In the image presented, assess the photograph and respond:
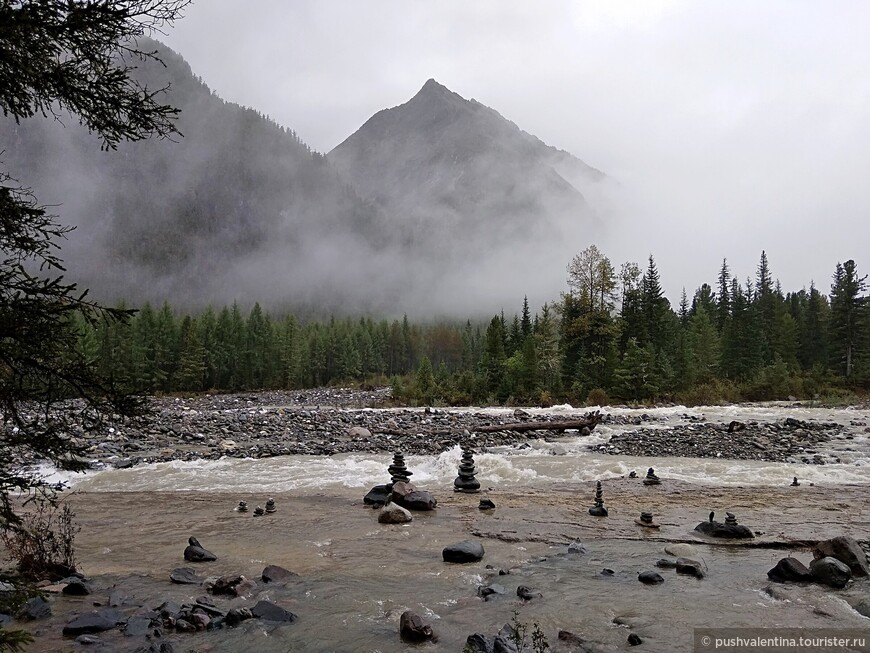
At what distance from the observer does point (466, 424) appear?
29906mm

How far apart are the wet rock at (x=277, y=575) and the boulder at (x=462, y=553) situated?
96.9 inches

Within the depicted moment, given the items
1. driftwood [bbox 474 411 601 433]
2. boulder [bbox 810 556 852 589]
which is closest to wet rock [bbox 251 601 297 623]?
boulder [bbox 810 556 852 589]

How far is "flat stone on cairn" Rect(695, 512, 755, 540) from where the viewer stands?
9.13 metres

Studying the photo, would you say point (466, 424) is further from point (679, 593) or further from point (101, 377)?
point (101, 377)

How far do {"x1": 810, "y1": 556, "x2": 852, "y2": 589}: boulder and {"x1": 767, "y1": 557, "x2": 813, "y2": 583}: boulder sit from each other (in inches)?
4.0

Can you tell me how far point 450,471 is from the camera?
1705cm

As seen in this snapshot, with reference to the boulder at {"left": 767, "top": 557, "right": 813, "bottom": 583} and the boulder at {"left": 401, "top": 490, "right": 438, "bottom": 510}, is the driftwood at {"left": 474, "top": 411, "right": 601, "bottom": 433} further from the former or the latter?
the boulder at {"left": 767, "top": 557, "right": 813, "bottom": 583}

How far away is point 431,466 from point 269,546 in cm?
918

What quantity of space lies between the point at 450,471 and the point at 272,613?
11.1 meters

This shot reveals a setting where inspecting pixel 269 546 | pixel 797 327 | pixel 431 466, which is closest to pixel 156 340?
pixel 431 466

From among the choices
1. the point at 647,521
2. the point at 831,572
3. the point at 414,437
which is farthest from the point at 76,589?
the point at 414,437

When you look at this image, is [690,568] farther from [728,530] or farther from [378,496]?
[378,496]

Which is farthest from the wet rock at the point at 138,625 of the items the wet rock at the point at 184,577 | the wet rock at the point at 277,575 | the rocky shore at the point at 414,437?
the rocky shore at the point at 414,437

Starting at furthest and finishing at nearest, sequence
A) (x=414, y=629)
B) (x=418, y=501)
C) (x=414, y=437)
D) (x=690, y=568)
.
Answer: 1. (x=414, y=437)
2. (x=418, y=501)
3. (x=690, y=568)
4. (x=414, y=629)
